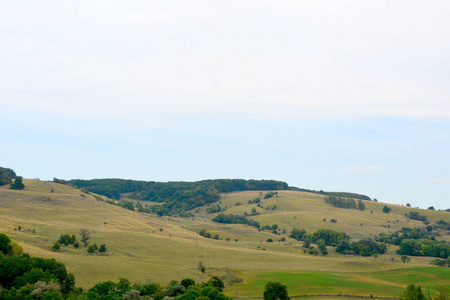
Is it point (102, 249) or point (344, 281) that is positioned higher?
point (102, 249)

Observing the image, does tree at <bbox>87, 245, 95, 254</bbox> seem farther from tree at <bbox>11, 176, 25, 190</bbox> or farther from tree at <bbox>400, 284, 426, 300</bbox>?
tree at <bbox>11, 176, 25, 190</bbox>

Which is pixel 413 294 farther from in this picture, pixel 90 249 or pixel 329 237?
pixel 329 237

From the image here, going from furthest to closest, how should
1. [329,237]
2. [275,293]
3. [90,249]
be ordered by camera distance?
[329,237], [90,249], [275,293]

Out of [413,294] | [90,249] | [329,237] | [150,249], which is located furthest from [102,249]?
[329,237]

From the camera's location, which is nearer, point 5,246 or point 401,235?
point 5,246

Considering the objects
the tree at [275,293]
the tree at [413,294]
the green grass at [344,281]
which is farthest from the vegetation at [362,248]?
the tree at [275,293]

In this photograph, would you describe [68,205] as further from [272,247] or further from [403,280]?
[403,280]

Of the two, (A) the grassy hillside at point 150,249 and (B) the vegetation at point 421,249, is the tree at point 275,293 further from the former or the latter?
(B) the vegetation at point 421,249

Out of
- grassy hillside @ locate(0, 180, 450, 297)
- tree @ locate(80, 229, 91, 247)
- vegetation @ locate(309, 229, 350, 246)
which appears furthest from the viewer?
vegetation @ locate(309, 229, 350, 246)

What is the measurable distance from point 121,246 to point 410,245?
94048 mm

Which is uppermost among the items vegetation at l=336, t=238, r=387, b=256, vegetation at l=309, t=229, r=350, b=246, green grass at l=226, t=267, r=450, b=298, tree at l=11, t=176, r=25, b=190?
tree at l=11, t=176, r=25, b=190

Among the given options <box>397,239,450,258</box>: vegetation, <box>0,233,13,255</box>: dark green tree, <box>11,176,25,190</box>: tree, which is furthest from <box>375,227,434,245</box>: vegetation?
<box>0,233,13,255</box>: dark green tree

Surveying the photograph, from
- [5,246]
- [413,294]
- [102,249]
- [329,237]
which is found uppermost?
[329,237]

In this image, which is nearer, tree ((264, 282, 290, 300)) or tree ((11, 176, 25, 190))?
tree ((264, 282, 290, 300))
